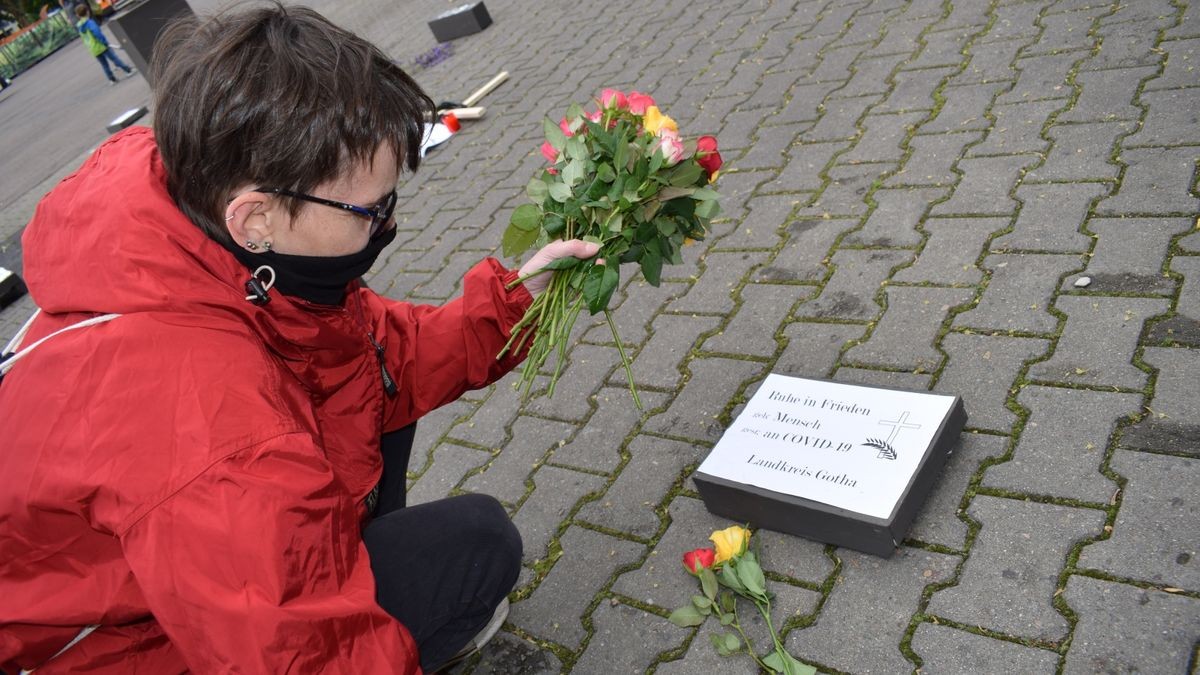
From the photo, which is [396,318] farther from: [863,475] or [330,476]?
[863,475]

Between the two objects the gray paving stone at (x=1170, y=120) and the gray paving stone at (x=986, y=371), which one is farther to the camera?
the gray paving stone at (x=1170, y=120)

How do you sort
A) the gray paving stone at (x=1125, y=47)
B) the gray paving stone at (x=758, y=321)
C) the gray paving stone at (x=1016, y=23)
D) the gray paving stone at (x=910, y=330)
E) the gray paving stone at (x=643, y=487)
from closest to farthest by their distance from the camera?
1. the gray paving stone at (x=643, y=487)
2. the gray paving stone at (x=910, y=330)
3. the gray paving stone at (x=758, y=321)
4. the gray paving stone at (x=1125, y=47)
5. the gray paving stone at (x=1016, y=23)

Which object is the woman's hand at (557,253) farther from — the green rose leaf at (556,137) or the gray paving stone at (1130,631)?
the gray paving stone at (1130,631)

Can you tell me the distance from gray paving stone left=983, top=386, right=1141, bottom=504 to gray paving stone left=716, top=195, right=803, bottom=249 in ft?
4.66

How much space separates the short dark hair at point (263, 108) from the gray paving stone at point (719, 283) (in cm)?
190

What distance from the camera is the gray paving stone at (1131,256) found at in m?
2.84

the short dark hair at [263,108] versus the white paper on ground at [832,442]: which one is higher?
the short dark hair at [263,108]

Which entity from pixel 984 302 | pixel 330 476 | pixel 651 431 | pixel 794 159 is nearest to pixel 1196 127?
pixel 984 302

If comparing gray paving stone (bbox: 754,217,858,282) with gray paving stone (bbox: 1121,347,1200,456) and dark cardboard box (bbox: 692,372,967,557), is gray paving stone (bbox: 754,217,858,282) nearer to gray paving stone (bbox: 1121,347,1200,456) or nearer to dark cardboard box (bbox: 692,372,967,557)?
dark cardboard box (bbox: 692,372,967,557)

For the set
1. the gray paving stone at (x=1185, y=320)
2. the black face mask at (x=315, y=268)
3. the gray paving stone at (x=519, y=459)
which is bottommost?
the gray paving stone at (x=1185, y=320)

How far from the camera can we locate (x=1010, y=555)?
227cm

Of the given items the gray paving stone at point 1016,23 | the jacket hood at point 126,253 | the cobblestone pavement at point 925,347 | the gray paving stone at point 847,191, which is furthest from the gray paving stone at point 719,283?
the jacket hood at point 126,253

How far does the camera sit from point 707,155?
253 centimetres

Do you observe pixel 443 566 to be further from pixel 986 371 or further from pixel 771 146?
pixel 771 146
